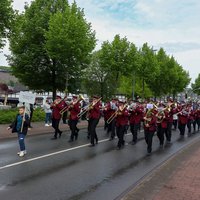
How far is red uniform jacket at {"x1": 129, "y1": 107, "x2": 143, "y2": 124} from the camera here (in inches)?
650

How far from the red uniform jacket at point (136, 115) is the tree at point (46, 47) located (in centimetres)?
1132

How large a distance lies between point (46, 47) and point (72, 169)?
1935cm

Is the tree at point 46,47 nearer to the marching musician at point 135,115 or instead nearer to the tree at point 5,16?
the tree at point 5,16

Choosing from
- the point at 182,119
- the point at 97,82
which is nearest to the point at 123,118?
the point at 182,119

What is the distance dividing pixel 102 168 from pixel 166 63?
141ft

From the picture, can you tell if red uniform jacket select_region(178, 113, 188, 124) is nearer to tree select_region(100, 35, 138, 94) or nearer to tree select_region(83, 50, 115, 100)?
tree select_region(100, 35, 138, 94)

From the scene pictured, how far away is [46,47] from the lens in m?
28.3

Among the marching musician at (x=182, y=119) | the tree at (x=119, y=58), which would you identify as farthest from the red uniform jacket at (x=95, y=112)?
the tree at (x=119, y=58)

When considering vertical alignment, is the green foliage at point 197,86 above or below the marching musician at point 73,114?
above

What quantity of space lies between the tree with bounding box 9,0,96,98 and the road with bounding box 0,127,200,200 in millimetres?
13409

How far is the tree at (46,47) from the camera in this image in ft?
90.1

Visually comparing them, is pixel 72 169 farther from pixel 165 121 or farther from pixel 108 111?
pixel 108 111

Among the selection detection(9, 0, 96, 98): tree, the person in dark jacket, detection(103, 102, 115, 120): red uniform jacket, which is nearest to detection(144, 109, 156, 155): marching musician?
the person in dark jacket

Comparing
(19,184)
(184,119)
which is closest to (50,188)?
(19,184)
